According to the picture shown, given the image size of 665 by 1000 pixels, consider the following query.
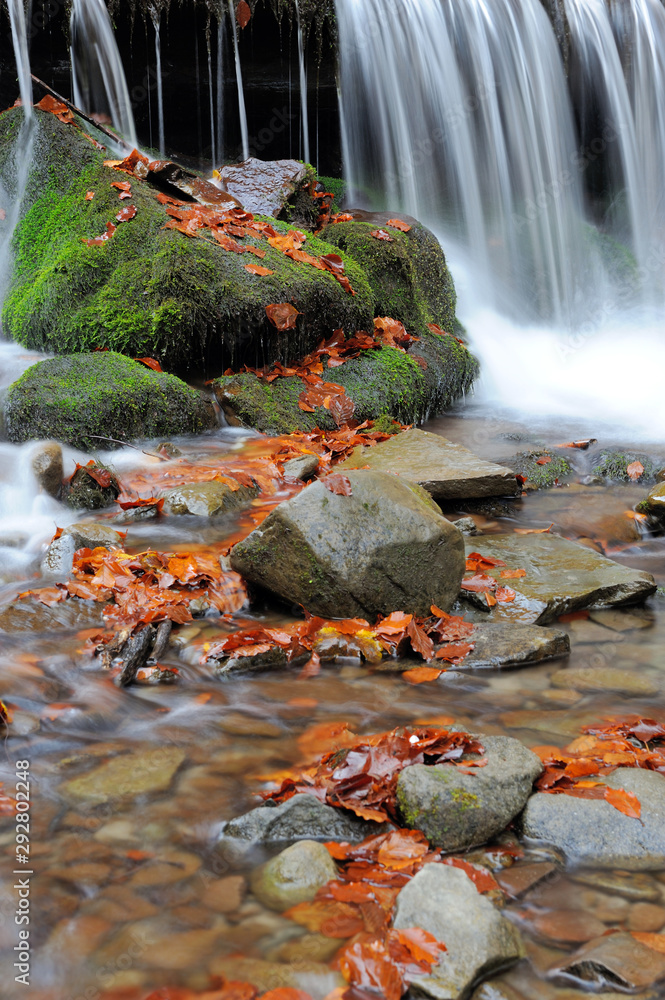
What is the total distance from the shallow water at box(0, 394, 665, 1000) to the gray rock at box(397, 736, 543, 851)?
8.3 inches

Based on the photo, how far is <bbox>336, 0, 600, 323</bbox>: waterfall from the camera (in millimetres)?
11328

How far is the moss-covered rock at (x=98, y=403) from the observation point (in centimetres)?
538

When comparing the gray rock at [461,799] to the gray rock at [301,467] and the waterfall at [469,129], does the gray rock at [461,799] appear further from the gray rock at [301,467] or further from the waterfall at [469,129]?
the waterfall at [469,129]

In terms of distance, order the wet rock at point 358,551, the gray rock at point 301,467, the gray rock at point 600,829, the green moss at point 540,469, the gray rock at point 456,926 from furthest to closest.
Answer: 1. the green moss at point 540,469
2. the gray rock at point 301,467
3. the wet rock at point 358,551
4. the gray rock at point 600,829
5. the gray rock at point 456,926

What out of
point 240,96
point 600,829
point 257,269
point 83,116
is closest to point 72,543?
point 600,829

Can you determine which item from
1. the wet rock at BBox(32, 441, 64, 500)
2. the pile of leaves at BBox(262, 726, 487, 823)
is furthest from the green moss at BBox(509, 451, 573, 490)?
A: the pile of leaves at BBox(262, 726, 487, 823)

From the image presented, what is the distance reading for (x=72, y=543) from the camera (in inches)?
156

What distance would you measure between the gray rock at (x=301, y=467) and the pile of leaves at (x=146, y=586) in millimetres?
1430

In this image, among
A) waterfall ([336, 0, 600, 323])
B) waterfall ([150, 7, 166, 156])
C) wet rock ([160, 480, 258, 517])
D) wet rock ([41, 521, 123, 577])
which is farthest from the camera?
waterfall ([336, 0, 600, 323])

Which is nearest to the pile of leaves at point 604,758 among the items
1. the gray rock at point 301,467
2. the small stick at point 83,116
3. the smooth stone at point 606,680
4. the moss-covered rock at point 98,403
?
the smooth stone at point 606,680

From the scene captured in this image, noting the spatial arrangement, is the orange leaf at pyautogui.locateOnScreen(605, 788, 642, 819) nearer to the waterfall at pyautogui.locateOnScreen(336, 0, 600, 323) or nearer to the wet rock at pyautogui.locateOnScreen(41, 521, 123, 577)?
the wet rock at pyautogui.locateOnScreen(41, 521, 123, 577)

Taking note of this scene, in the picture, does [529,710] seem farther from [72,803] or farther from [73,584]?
[73,584]

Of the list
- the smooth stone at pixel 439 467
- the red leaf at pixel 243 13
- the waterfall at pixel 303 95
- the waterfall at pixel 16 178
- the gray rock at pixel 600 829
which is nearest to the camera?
the gray rock at pixel 600 829

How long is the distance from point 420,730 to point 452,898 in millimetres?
812
